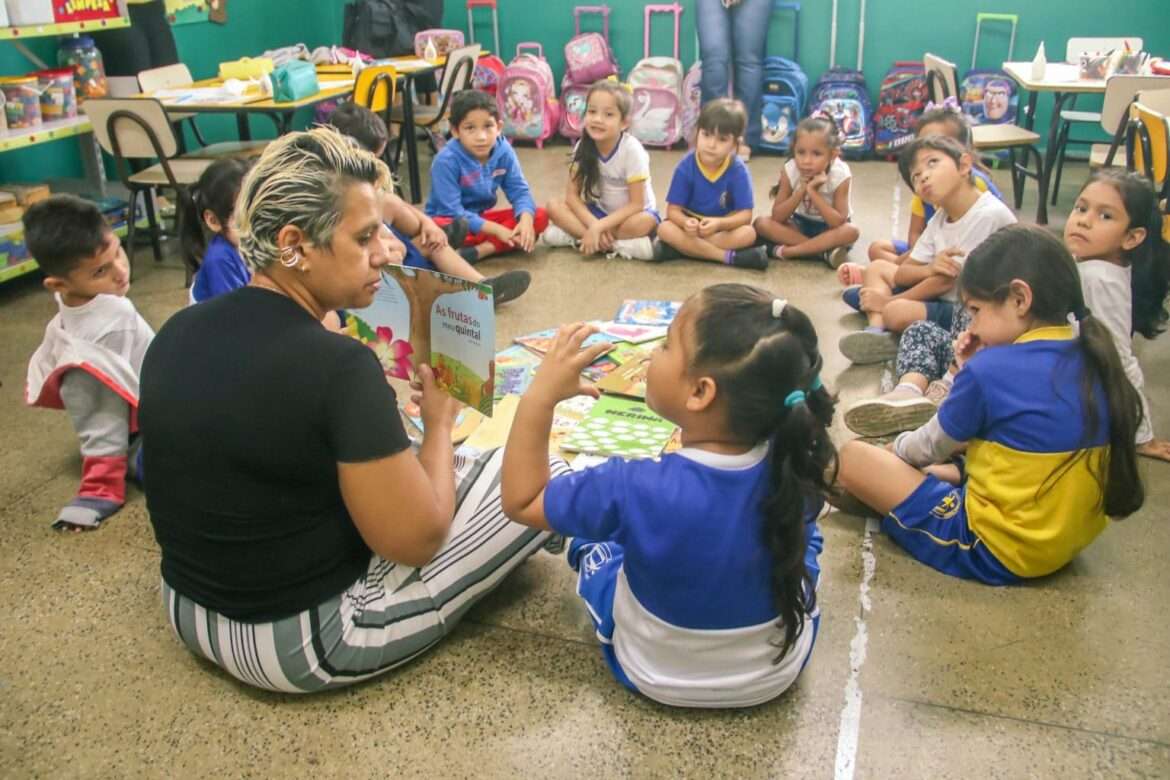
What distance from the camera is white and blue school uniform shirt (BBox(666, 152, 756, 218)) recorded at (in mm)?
4199

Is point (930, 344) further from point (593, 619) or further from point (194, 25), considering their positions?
point (194, 25)

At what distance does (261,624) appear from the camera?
1.63 meters

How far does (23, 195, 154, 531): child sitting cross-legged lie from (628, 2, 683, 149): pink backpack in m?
4.91

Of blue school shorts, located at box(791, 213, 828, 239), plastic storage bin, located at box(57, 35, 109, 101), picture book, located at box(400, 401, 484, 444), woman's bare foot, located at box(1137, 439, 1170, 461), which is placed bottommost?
woman's bare foot, located at box(1137, 439, 1170, 461)

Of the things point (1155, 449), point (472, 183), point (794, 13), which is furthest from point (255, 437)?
point (794, 13)

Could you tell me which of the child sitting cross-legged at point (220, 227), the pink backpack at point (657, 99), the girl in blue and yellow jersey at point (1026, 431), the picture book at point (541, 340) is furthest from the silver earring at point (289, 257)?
the pink backpack at point (657, 99)

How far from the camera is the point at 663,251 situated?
4.30 m

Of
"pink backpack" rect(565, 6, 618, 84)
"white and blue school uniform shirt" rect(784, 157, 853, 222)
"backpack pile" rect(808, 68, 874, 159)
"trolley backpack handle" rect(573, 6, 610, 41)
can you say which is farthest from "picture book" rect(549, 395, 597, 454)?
"trolley backpack handle" rect(573, 6, 610, 41)

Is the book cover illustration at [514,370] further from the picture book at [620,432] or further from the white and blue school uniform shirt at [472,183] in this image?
the white and blue school uniform shirt at [472,183]

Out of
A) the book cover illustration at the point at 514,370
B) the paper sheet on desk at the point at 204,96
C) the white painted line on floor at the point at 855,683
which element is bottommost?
the white painted line on floor at the point at 855,683

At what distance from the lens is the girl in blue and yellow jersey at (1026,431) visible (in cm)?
188

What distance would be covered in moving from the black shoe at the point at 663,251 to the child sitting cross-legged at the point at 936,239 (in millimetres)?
1213

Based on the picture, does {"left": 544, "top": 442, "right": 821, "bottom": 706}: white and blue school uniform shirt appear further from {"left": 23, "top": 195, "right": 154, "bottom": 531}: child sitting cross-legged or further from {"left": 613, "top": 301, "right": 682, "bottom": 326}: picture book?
{"left": 613, "top": 301, "right": 682, "bottom": 326}: picture book

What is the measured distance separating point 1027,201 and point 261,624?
5011mm
